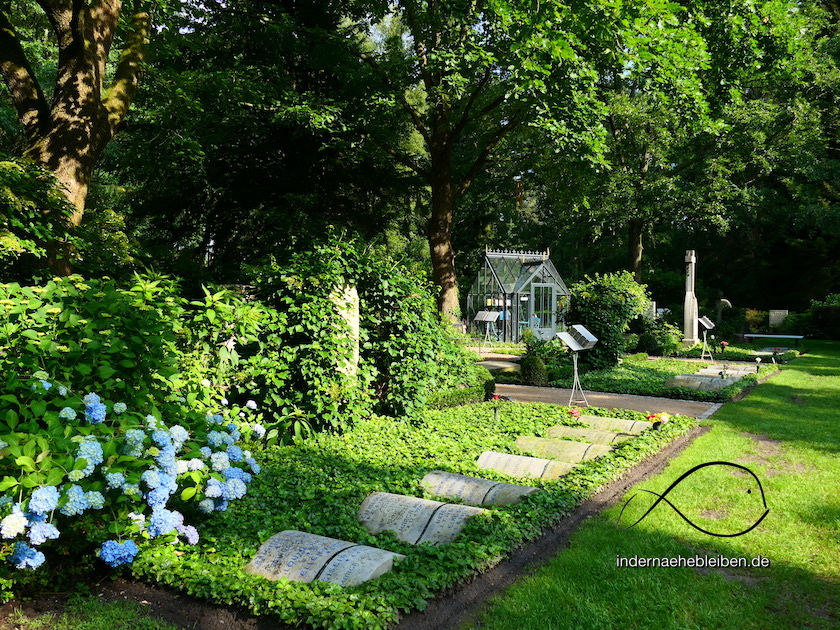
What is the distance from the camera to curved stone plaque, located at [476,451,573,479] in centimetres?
549

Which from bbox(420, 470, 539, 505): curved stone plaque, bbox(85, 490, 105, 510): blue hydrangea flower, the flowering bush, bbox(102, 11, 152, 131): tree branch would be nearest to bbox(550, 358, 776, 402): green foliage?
bbox(420, 470, 539, 505): curved stone plaque

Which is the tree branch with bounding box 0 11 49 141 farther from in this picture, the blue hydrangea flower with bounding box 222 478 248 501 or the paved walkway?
the paved walkway

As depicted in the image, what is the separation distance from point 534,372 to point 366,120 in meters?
8.26

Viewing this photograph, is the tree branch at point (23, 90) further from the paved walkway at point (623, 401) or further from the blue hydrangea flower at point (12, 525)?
the paved walkway at point (623, 401)

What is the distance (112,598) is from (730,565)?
375cm

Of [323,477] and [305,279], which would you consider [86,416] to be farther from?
[305,279]

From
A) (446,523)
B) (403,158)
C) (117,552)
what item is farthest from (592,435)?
(403,158)

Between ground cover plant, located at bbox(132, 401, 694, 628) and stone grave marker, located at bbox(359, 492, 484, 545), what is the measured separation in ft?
0.32

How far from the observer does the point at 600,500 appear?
16.1 ft

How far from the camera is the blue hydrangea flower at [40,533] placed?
109 inches

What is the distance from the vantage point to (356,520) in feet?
13.6

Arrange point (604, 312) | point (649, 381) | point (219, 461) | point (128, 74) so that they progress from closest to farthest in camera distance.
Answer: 1. point (219, 461)
2. point (128, 74)
3. point (649, 381)
4. point (604, 312)

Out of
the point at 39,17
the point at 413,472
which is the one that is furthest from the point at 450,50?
the point at 39,17

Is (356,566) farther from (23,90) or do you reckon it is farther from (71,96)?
(23,90)
